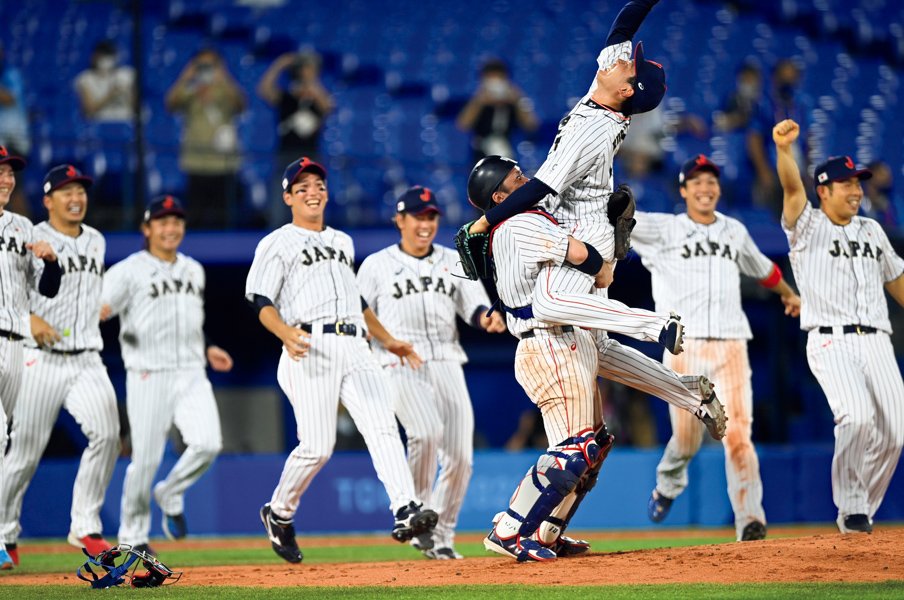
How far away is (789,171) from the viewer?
725 cm

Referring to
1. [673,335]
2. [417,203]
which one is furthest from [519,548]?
[417,203]

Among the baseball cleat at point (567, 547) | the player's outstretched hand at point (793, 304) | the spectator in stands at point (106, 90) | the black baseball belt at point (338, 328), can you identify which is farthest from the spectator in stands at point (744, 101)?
the baseball cleat at point (567, 547)

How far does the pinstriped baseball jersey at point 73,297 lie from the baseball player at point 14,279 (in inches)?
29.6

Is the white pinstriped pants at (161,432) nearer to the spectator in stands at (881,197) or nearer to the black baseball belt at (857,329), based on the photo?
the black baseball belt at (857,329)

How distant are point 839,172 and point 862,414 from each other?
1467mm

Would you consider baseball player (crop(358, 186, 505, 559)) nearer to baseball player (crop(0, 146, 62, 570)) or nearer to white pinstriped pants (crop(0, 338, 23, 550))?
baseball player (crop(0, 146, 62, 570))

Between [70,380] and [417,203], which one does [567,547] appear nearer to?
[417,203]

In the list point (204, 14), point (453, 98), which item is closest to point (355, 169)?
point (453, 98)

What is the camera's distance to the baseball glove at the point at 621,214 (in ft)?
19.8

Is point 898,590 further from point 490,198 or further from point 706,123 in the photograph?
point 706,123

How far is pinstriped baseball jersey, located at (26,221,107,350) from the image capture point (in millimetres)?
8164

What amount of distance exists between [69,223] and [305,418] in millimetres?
2319

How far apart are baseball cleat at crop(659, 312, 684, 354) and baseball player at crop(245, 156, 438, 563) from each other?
196cm

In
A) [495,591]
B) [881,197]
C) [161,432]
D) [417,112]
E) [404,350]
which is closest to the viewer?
[495,591]
